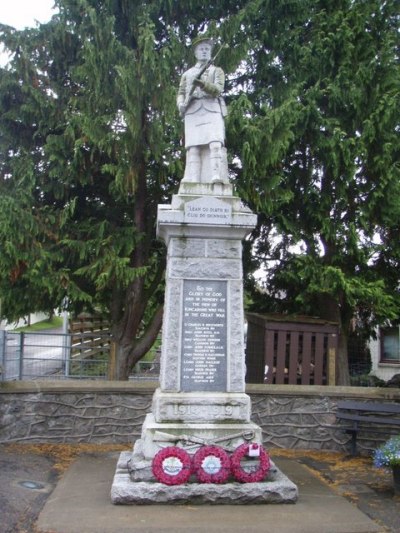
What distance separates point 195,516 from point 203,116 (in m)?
4.42

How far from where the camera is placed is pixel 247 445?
5812mm

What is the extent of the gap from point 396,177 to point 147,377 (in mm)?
7716

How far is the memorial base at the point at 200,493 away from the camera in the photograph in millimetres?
5395

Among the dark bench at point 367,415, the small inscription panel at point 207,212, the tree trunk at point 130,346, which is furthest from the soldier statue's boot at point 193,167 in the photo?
the tree trunk at point 130,346

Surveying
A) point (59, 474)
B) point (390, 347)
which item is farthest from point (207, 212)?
point (390, 347)

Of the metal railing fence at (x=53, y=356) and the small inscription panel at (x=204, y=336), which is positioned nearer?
the small inscription panel at (x=204, y=336)

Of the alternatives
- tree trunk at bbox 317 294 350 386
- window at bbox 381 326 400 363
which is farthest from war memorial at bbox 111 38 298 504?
window at bbox 381 326 400 363

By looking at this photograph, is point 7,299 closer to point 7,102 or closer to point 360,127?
point 7,102

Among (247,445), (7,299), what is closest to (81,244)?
(7,299)

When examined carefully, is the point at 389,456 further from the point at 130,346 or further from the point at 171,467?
the point at 130,346

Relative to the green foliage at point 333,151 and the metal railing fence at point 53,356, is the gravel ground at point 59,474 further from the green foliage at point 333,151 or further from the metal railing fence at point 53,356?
the metal railing fence at point 53,356

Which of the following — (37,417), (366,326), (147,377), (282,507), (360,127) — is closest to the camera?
(282,507)

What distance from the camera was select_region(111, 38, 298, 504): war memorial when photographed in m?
5.61

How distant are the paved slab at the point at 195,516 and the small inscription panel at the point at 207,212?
2.93m
